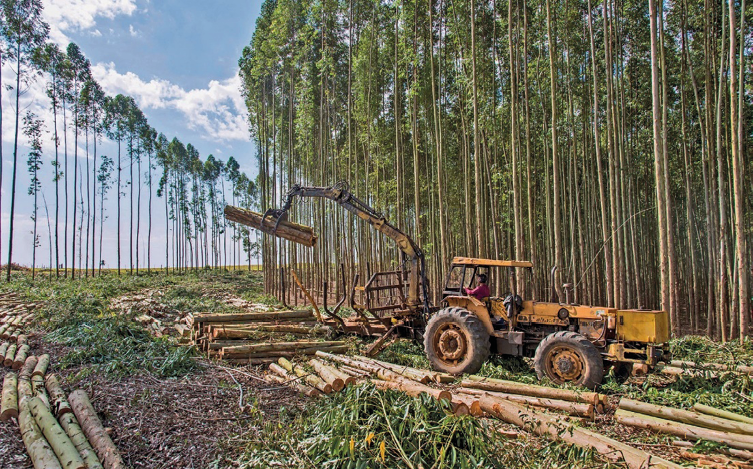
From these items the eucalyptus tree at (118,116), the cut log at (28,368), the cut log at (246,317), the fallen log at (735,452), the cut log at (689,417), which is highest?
the eucalyptus tree at (118,116)

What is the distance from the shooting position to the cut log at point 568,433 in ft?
12.3

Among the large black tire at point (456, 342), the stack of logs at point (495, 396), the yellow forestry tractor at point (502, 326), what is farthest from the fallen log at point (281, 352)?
the large black tire at point (456, 342)

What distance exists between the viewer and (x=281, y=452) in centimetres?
392

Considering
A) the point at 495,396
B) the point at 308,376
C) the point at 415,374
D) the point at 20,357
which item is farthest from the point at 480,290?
the point at 20,357

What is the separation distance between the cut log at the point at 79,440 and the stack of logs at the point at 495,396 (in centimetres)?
248

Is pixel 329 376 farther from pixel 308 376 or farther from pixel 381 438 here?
pixel 381 438

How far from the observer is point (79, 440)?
4.02m

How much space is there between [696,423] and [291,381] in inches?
189

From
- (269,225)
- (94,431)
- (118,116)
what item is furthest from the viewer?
(118,116)

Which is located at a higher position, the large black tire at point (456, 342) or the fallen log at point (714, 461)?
the large black tire at point (456, 342)

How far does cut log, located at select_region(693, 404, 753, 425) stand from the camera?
14.8ft

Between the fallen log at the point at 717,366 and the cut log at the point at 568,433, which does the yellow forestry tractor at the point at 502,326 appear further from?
the cut log at the point at 568,433

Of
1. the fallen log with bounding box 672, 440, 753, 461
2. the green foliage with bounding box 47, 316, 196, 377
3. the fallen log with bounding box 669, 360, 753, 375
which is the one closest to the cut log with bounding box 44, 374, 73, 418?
the green foliage with bounding box 47, 316, 196, 377

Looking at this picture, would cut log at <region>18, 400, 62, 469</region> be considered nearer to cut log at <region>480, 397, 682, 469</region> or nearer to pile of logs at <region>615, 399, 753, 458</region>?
cut log at <region>480, 397, 682, 469</region>
